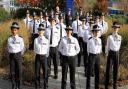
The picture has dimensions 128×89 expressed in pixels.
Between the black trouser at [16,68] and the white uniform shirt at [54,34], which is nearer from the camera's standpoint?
the black trouser at [16,68]

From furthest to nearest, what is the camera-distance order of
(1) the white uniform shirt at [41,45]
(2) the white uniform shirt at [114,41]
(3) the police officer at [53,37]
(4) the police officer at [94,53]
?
(3) the police officer at [53,37]
(2) the white uniform shirt at [114,41]
(1) the white uniform shirt at [41,45]
(4) the police officer at [94,53]

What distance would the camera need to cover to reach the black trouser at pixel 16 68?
12219mm

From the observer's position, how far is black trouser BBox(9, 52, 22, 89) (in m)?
12.2

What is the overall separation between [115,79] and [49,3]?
18.3m

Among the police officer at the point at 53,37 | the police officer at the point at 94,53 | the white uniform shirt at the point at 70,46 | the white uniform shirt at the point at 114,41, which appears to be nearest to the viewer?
the white uniform shirt at the point at 70,46

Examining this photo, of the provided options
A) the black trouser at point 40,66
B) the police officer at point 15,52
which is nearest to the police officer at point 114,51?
the black trouser at point 40,66

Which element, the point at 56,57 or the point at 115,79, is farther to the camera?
the point at 56,57

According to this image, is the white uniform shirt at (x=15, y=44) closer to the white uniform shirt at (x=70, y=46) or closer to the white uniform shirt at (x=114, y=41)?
the white uniform shirt at (x=70, y=46)

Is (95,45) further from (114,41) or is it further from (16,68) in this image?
(16,68)

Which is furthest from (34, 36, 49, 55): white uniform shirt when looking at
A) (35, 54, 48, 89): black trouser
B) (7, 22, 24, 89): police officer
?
(7, 22, 24, 89): police officer

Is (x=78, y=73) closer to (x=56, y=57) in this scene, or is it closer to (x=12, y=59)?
(x=56, y=57)

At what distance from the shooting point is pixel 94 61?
12.2 m

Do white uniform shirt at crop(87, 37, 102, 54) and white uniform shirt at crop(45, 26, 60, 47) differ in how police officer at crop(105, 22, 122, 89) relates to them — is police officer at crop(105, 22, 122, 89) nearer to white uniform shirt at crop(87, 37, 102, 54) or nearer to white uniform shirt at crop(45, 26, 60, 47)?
white uniform shirt at crop(87, 37, 102, 54)

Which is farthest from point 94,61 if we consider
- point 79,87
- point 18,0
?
point 18,0
